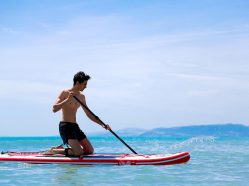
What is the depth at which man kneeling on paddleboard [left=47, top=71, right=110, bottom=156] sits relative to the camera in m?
9.78

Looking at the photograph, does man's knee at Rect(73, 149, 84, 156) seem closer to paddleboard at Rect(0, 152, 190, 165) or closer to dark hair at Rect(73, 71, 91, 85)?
paddleboard at Rect(0, 152, 190, 165)

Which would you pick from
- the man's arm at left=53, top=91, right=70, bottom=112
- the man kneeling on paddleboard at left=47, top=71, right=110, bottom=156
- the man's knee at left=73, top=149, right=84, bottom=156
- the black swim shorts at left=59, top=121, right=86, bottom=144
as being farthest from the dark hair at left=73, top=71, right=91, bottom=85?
the man's knee at left=73, top=149, right=84, bottom=156

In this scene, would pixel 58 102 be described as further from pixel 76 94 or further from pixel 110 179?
pixel 110 179

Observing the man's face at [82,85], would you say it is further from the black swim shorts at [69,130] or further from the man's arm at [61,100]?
the black swim shorts at [69,130]

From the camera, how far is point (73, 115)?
10.2 m

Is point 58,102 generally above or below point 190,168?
above

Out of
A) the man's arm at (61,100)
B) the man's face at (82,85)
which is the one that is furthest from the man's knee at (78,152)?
the man's face at (82,85)

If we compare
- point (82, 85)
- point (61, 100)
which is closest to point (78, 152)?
point (61, 100)

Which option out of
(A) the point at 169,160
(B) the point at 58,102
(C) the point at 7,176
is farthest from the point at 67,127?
(A) the point at 169,160

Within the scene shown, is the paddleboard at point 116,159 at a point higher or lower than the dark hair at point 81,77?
lower

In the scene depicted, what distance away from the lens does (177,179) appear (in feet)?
29.7

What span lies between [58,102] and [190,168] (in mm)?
3472

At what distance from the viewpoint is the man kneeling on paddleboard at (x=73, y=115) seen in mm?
9776

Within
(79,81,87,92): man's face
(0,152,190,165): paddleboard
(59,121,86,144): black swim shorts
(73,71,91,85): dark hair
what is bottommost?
(0,152,190,165): paddleboard
